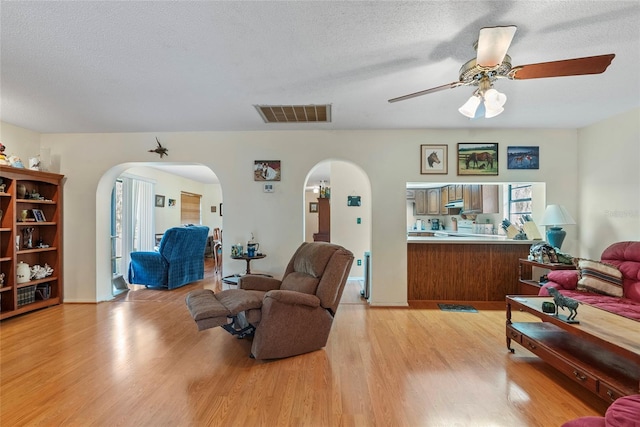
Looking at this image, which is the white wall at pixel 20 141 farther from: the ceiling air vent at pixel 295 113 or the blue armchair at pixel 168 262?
the ceiling air vent at pixel 295 113

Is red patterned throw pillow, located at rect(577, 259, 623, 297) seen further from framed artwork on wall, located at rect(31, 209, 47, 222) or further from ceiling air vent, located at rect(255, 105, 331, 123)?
framed artwork on wall, located at rect(31, 209, 47, 222)

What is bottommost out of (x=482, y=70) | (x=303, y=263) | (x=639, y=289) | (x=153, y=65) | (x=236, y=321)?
(x=236, y=321)

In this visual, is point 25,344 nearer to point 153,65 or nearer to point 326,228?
point 153,65

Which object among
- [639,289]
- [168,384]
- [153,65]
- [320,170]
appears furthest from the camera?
[320,170]

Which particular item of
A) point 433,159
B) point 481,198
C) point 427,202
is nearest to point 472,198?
point 481,198

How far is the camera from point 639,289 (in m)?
2.78

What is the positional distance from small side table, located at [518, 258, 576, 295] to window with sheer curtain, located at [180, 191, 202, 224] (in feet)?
25.4

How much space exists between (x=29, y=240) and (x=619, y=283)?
6.78m

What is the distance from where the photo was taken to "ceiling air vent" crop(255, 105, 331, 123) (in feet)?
10.9

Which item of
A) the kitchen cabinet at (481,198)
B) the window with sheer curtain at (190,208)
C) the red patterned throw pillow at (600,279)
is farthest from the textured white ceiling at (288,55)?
the window with sheer curtain at (190,208)

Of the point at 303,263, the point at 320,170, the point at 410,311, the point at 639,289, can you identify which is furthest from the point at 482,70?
the point at 320,170

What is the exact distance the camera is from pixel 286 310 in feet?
8.29

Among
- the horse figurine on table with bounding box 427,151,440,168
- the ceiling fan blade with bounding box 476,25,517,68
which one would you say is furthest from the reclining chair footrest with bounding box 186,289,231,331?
the horse figurine on table with bounding box 427,151,440,168

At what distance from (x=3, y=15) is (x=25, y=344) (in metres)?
2.78
